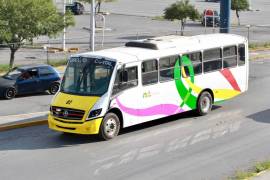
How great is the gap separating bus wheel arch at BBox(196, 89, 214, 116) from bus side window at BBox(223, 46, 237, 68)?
4.36 ft

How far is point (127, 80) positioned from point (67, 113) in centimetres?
197

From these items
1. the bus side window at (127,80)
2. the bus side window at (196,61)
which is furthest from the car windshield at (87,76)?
the bus side window at (196,61)

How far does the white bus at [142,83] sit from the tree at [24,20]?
11.8 meters

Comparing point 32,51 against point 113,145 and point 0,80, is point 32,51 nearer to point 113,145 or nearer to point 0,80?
point 0,80

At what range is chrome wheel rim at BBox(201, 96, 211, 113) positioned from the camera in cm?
2003

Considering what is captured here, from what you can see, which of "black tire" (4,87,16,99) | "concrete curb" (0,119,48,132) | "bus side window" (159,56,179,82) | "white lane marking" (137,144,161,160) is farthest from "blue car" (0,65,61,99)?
"white lane marking" (137,144,161,160)

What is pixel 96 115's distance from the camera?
54.3 ft

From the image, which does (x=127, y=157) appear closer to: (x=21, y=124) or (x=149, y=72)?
(x=149, y=72)

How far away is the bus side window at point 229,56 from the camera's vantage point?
2098cm

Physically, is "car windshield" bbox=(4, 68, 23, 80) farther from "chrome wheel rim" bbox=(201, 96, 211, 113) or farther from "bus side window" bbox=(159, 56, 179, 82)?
"chrome wheel rim" bbox=(201, 96, 211, 113)

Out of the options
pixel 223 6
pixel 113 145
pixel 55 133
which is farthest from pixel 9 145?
pixel 223 6

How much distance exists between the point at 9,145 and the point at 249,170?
261 inches

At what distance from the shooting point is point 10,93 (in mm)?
24609

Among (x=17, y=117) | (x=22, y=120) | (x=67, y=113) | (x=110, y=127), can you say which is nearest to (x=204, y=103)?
(x=110, y=127)
